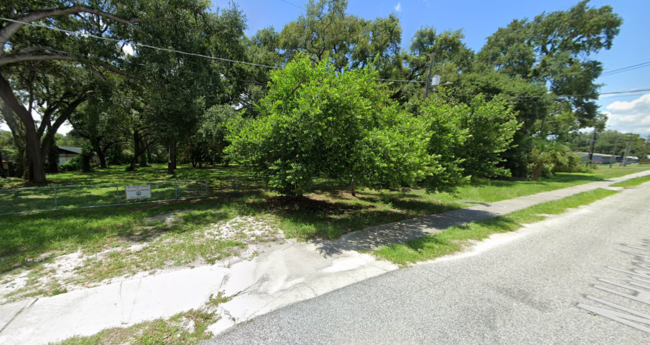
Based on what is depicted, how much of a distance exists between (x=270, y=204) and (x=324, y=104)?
4977 mm

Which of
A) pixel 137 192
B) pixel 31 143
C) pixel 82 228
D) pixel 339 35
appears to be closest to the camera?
pixel 82 228

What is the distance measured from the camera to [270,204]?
29.6 ft

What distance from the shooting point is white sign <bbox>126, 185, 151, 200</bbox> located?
7988 mm

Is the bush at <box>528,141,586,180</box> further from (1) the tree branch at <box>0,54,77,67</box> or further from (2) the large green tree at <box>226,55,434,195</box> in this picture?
(1) the tree branch at <box>0,54,77,67</box>

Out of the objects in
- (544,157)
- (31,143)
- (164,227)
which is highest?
(544,157)

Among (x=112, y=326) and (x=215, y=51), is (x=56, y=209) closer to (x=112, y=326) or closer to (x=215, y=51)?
(x=112, y=326)

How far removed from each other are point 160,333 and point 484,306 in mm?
4260

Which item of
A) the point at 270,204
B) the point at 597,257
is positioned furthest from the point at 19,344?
the point at 597,257

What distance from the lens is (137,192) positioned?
8.10 metres

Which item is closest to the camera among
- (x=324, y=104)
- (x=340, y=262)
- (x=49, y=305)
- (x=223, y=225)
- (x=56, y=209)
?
(x=49, y=305)

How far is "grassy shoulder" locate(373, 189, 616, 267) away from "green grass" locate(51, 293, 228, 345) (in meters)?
3.37

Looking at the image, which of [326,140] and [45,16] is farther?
[45,16]

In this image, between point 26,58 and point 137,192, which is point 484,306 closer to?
point 137,192

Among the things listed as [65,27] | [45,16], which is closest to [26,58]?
[45,16]
